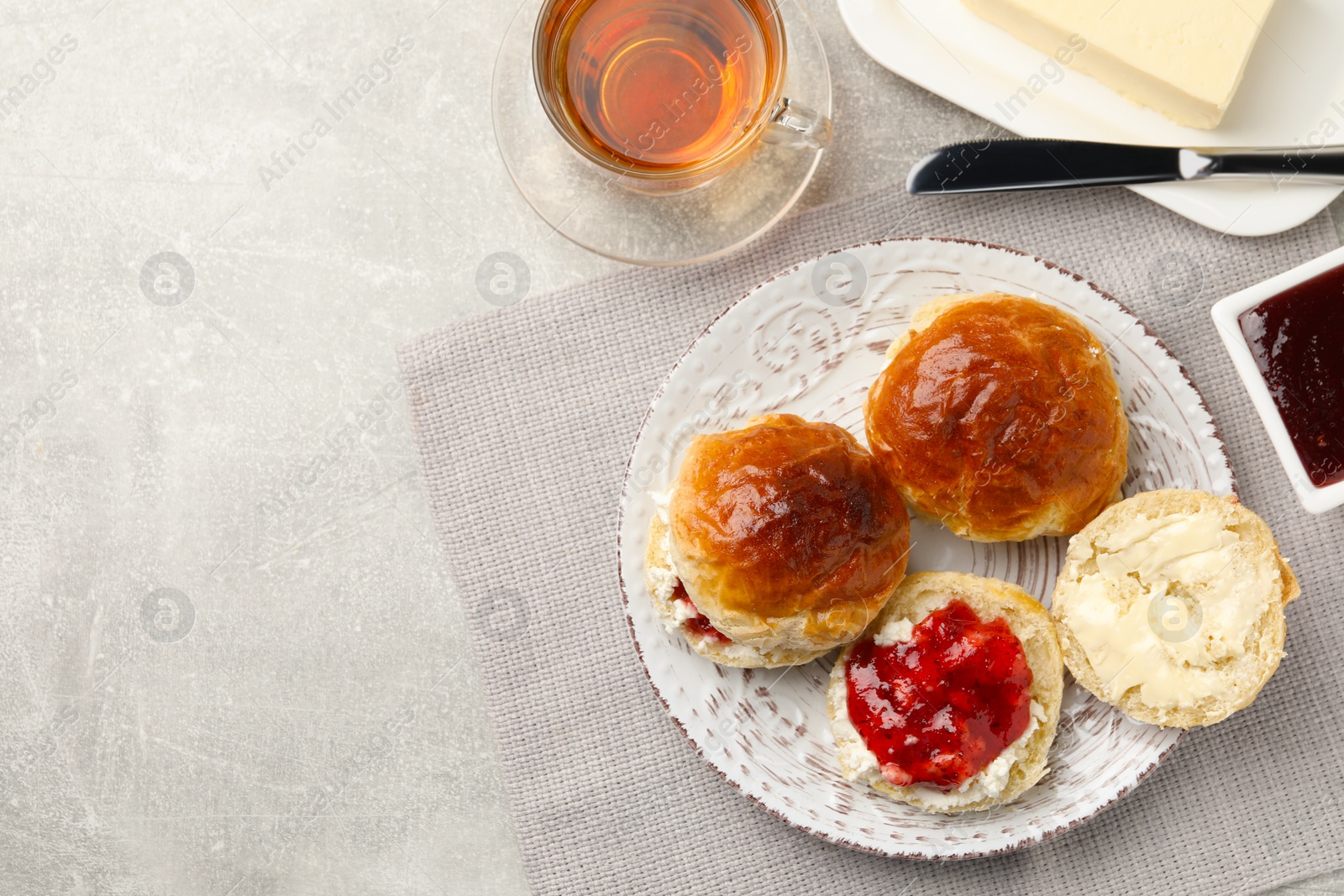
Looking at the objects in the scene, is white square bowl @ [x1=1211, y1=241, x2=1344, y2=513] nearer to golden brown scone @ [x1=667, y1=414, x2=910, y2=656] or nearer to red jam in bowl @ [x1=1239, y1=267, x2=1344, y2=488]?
red jam in bowl @ [x1=1239, y1=267, x2=1344, y2=488]

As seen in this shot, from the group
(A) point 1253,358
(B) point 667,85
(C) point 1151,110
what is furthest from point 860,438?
(C) point 1151,110

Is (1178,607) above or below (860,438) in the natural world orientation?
above

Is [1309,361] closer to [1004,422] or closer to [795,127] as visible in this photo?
[1004,422]

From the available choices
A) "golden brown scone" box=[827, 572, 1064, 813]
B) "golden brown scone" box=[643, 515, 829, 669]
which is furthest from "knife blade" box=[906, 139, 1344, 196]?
"golden brown scone" box=[643, 515, 829, 669]

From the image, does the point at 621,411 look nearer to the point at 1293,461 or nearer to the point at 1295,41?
the point at 1293,461

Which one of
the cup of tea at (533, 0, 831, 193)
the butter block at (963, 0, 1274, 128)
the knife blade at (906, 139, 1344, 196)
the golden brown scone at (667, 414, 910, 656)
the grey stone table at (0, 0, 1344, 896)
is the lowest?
the grey stone table at (0, 0, 1344, 896)

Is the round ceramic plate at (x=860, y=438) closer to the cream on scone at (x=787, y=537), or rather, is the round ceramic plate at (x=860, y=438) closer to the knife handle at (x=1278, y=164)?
the cream on scone at (x=787, y=537)
